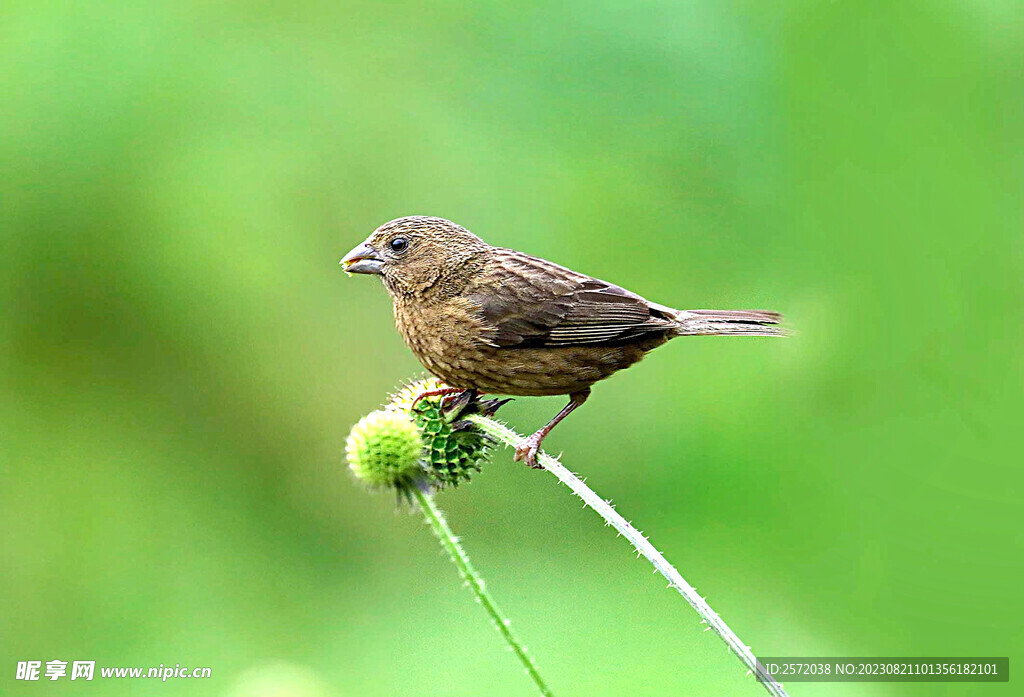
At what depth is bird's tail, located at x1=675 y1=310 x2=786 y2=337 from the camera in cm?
424

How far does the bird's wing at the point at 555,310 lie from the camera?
4223mm

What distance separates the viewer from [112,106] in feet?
25.5

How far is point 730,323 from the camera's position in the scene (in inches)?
170

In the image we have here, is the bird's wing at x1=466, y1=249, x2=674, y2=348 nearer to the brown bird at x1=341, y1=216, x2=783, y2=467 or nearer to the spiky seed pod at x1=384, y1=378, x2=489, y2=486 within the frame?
the brown bird at x1=341, y1=216, x2=783, y2=467

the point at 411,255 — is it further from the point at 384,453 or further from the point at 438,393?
the point at 384,453

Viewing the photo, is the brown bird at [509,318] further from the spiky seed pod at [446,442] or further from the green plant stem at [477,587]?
the green plant stem at [477,587]

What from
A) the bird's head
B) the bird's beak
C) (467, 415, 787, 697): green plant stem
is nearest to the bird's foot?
(467, 415, 787, 697): green plant stem

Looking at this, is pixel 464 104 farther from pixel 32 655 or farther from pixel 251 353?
pixel 32 655

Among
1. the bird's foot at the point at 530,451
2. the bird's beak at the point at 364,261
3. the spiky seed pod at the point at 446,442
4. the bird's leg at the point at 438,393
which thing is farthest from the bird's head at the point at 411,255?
the bird's foot at the point at 530,451

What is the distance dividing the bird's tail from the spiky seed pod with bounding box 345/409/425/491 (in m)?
1.35

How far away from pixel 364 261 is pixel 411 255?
0.20 m

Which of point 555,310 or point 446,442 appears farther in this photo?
point 555,310

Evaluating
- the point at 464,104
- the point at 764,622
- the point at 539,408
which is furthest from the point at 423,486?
the point at 464,104

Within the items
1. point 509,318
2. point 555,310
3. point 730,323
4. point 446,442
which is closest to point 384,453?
point 446,442
